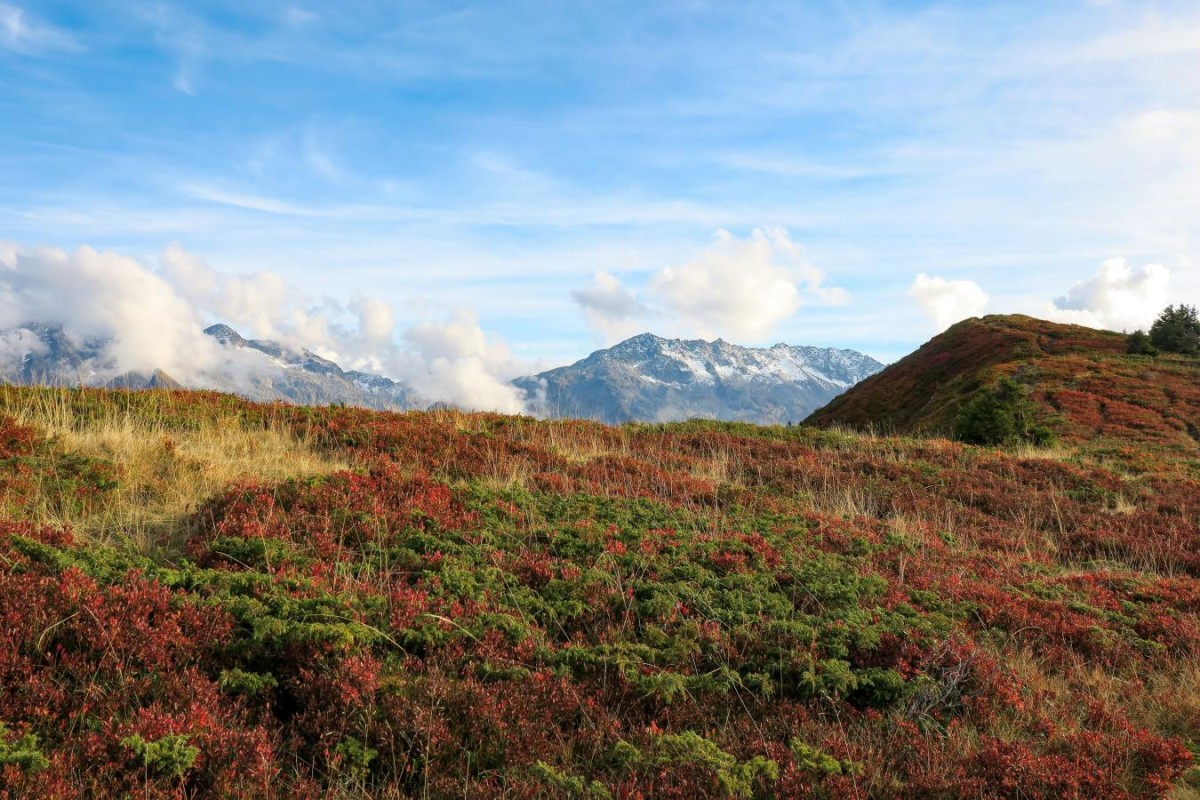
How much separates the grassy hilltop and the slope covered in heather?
80.6ft

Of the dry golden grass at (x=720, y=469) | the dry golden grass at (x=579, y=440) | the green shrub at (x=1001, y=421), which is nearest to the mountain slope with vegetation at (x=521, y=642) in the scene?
the dry golden grass at (x=720, y=469)

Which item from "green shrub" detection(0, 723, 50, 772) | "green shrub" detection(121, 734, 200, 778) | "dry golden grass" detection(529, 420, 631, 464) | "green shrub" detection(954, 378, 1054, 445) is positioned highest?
"green shrub" detection(954, 378, 1054, 445)

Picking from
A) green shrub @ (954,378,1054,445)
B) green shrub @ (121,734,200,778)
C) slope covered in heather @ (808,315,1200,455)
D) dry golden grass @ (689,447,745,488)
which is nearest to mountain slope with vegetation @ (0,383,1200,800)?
green shrub @ (121,734,200,778)

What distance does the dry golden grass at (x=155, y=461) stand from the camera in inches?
275

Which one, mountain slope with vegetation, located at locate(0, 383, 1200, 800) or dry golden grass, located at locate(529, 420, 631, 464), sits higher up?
dry golden grass, located at locate(529, 420, 631, 464)

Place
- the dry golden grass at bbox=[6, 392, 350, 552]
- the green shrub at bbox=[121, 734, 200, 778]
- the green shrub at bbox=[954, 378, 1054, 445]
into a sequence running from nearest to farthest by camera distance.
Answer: the green shrub at bbox=[121, 734, 200, 778] → the dry golden grass at bbox=[6, 392, 350, 552] → the green shrub at bbox=[954, 378, 1054, 445]

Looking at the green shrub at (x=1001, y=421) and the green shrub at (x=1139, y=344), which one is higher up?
the green shrub at (x=1139, y=344)

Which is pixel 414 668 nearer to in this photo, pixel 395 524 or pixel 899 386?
pixel 395 524

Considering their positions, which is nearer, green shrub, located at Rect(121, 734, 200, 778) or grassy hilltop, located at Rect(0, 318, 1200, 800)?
green shrub, located at Rect(121, 734, 200, 778)

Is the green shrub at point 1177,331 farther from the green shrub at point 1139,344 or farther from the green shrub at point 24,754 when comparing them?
the green shrub at point 24,754

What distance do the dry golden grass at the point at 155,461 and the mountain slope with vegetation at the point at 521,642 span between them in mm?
61

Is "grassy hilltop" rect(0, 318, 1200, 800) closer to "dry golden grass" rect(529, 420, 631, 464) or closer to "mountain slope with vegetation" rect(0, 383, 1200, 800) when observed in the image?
"mountain slope with vegetation" rect(0, 383, 1200, 800)

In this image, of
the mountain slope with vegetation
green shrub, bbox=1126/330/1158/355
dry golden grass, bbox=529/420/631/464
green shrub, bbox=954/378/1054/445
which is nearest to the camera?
the mountain slope with vegetation

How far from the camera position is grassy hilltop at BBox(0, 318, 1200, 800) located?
3.91 meters
